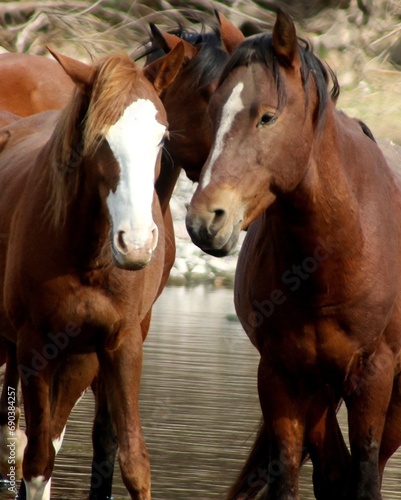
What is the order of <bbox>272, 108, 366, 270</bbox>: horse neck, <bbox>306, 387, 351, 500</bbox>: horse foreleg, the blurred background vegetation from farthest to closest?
the blurred background vegetation → <bbox>306, 387, 351, 500</bbox>: horse foreleg → <bbox>272, 108, 366, 270</bbox>: horse neck

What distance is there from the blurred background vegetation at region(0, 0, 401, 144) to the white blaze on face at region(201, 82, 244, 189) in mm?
15777

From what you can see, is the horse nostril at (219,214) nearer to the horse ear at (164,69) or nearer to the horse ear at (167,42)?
the horse ear at (164,69)

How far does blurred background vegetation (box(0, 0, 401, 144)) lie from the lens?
2142cm

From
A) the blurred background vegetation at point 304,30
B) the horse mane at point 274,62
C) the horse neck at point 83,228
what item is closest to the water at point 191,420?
the horse neck at point 83,228

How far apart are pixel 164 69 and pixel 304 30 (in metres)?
18.6

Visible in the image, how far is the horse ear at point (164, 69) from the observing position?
16.9ft

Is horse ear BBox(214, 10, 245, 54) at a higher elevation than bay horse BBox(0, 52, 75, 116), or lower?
higher

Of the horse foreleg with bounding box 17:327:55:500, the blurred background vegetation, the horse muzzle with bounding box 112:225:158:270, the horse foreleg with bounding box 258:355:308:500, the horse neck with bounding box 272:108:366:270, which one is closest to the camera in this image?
the horse muzzle with bounding box 112:225:158:270

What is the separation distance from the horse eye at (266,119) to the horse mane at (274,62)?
6cm

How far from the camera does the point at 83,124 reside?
16.1 ft

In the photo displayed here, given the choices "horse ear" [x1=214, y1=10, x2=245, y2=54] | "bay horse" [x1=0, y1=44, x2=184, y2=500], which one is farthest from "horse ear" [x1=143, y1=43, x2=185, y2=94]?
"horse ear" [x1=214, y1=10, x2=245, y2=54]

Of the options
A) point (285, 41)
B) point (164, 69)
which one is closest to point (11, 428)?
point (164, 69)

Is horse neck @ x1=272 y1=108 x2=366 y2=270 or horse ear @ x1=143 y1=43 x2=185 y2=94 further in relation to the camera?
horse ear @ x1=143 y1=43 x2=185 y2=94

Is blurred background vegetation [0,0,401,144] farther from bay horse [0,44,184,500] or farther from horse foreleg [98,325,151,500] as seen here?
horse foreleg [98,325,151,500]
